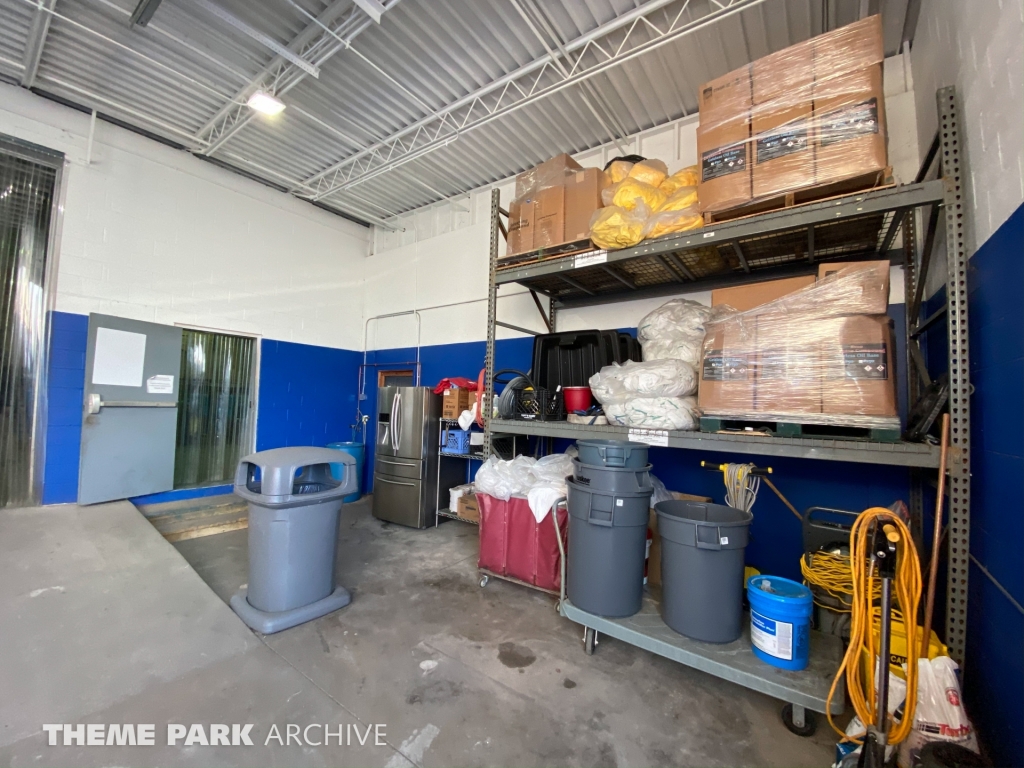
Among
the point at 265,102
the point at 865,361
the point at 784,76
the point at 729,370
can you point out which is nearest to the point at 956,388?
the point at 865,361

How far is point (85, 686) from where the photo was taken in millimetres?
1669

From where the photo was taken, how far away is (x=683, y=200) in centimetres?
239

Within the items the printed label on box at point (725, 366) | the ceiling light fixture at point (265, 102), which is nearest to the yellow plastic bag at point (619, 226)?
the printed label on box at point (725, 366)

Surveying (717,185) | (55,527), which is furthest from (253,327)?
(717,185)

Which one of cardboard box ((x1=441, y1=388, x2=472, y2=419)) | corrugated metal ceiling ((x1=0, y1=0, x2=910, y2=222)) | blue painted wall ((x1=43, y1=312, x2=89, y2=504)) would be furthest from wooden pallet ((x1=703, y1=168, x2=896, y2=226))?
blue painted wall ((x1=43, y1=312, x2=89, y2=504))

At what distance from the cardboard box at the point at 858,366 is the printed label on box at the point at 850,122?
0.81 meters

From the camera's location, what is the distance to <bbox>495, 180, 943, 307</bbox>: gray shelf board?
1.89m

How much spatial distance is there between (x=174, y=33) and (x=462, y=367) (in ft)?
11.6

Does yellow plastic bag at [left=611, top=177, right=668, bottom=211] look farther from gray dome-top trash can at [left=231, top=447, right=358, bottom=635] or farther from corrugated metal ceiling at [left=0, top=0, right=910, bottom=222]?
gray dome-top trash can at [left=231, top=447, right=358, bottom=635]

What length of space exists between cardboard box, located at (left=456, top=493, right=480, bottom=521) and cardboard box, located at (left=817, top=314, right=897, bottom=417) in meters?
3.09

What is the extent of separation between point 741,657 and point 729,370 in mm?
1294

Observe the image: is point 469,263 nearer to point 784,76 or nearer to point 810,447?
point 784,76

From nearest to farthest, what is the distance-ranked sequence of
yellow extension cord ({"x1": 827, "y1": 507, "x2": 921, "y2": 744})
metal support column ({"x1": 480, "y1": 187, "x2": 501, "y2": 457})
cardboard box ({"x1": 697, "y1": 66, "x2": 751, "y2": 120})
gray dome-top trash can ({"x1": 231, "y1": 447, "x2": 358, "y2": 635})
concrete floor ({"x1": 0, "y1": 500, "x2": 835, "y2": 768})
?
yellow extension cord ({"x1": 827, "y1": 507, "x2": 921, "y2": 744}) < concrete floor ({"x1": 0, "y1": 500, "x2": 835, "y2": 768}) < cardboard box ({"x1": 697, "y1": 66, "x2": 751, "y2": 120}) < gray dome-top trash can ({"x1": 231, "y1": 447, "x2": 358, "y2": 635}) < metal support column ({"x1": 480, "y1": 187, "x2": 501, "y2": 457})

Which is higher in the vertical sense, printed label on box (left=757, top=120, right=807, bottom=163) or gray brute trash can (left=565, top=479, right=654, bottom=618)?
printed label on box (left=757, top=120, right=807, bottom=163)
